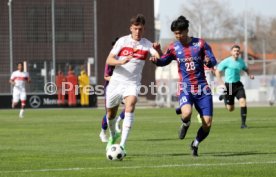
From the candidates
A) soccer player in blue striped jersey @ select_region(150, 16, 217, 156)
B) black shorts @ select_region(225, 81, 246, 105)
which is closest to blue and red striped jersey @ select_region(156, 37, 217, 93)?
soccer player in blue striped jersey @ select_region(150, 16, 217, 156)

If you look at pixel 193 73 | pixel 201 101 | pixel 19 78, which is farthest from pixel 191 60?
pixel 19 78

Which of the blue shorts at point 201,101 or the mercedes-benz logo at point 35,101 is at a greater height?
the blue shorts at point 201,101

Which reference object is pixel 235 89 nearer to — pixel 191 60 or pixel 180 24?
pixel 191 60

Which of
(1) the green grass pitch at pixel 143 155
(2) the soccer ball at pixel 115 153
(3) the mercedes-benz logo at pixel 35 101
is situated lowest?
(3) the mercedes-benz logo at pixel 35 101

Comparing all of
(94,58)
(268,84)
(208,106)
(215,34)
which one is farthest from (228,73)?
(215,34)

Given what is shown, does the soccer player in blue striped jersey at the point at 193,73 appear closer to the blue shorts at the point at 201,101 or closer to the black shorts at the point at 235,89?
the blue shorts at the point at 201,101

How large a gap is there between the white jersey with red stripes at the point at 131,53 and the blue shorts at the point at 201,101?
33.1 inches

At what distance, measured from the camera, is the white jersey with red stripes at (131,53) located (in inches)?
575

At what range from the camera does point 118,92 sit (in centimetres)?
1475

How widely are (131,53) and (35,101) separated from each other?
34.7 meters

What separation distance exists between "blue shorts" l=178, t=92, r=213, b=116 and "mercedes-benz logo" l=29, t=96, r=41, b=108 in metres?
34.6

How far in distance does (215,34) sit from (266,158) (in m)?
89.6

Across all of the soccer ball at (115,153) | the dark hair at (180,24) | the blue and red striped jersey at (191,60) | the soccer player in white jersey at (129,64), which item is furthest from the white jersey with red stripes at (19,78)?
the soccer ball at (115,153)

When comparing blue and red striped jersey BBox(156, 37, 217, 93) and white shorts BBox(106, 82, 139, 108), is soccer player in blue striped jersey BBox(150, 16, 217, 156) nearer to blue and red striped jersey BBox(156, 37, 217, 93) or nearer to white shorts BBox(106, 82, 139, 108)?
blue and red striped jersey BBox(156, 37, 217, 93)
